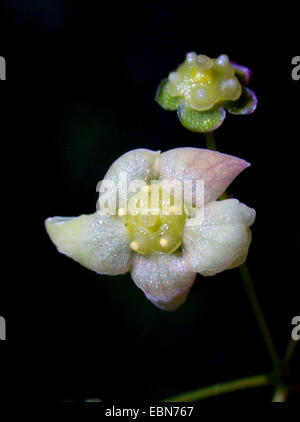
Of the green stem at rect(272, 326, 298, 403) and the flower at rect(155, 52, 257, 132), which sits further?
the green stem at rect(272, 326, 298, 403)

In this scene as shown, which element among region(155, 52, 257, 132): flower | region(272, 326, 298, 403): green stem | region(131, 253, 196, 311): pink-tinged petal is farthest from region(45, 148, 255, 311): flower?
region(272, 326, 298, 403): green stem

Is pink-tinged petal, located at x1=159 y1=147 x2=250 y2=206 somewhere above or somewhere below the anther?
above

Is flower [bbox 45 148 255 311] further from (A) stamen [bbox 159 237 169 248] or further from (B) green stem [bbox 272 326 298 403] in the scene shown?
(B) green stem [bbox 272 326 298 403]

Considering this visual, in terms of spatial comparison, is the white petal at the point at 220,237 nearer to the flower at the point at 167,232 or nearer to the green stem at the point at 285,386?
the flower at the point at 167,232

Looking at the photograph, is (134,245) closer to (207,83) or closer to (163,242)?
(163,242)

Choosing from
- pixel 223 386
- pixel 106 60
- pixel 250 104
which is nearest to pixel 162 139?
pixel 106 60

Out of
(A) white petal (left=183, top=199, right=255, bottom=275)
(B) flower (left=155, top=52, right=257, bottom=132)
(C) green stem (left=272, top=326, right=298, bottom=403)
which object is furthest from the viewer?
(C) green stem (left=272, top=326, right=298, bottom=403)

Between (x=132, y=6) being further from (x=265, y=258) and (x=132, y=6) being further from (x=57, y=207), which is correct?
(x=265, y=258)
